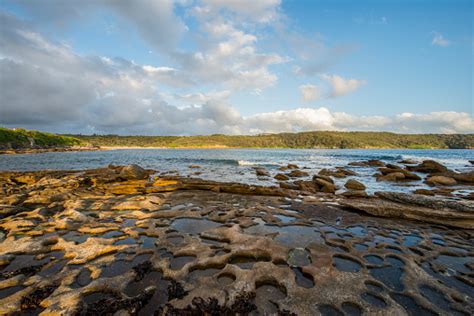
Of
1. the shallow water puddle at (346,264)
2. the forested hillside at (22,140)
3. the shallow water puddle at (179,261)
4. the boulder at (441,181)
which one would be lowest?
the boulder at (441,181)

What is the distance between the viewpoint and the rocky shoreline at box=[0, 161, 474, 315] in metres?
3.53

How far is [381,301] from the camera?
366cm

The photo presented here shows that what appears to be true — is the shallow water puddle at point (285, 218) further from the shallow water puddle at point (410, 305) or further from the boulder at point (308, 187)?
the boulder at point (308, 187)

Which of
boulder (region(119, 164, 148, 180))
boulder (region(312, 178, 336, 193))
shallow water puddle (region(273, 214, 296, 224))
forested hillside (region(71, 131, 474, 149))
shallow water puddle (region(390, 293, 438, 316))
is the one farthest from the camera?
forested hillside (region(71, 131, 474, 149))

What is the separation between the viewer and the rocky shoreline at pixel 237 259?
3.53 m

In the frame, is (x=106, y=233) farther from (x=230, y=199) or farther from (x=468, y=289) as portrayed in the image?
(x=468, y=289)

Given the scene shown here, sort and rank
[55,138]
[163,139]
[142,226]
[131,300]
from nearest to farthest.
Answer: [131,300], [142,226], [55,138], [163,139]

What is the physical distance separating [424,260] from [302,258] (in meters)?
3.04

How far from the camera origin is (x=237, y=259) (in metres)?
4.98

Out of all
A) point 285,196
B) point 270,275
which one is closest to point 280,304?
point 270,275

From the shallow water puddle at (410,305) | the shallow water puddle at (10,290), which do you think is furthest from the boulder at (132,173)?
the shallow water puddle at (410,305)

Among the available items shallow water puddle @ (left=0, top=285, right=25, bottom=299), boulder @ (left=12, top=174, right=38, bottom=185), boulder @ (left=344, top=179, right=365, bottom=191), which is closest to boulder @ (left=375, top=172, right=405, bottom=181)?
boulder @ (left=344, top=179, right=365, bottom=191)

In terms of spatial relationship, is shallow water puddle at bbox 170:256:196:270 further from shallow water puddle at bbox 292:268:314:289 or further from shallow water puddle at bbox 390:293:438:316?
shallow water puddle at bbox 390:293:438:316

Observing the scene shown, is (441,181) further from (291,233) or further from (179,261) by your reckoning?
(179,261)
